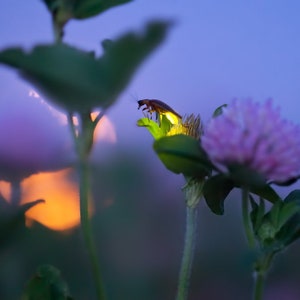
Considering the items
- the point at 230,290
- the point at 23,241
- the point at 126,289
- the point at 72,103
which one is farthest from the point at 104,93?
the point at 230,290

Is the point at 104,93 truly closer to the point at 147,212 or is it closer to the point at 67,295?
the point at 67,295

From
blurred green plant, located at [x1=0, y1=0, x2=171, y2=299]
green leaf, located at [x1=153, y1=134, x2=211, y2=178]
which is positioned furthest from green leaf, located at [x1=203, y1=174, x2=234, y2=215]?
blurred green plant, located at [x1=0, y1=0, x2=171, y2=299]

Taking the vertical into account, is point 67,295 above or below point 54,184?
below

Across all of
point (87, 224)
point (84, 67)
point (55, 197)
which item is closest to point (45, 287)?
point (87, 224)

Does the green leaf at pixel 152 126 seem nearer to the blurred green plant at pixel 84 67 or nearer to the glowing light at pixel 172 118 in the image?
the glowing light at pixel 172 118

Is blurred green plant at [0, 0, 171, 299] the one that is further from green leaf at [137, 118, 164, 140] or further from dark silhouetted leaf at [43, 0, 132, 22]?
green leaf at [137, 118, 164, 140]

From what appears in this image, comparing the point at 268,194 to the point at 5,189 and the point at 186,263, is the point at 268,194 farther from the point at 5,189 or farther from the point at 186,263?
the point at 5,189
